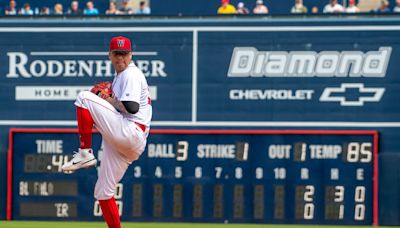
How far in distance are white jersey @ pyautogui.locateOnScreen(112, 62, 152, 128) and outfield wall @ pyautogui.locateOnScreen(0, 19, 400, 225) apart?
4823 millimetres

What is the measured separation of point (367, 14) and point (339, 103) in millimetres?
1331

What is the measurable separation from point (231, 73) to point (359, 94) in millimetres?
1850

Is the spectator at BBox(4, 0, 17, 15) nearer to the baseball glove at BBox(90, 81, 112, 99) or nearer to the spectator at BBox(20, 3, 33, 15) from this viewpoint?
the spectator at BBox(20, 3, 33, 15)

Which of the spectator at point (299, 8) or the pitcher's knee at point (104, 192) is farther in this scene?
the spectator at point (299, 8)

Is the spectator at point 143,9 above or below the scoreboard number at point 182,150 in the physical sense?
above

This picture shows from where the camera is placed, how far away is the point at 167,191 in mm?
15062

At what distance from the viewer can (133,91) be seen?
1000 cm

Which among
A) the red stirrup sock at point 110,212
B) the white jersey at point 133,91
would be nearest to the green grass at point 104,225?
the red stirrup sock at point 110,212

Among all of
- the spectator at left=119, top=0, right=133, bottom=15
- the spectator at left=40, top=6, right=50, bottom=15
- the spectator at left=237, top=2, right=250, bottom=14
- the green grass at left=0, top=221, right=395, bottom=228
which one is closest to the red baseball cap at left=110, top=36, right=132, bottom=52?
the green grass at left=0, top=221, right=395, bottom=228

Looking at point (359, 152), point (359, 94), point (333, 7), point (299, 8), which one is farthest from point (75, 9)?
point (359, 152)

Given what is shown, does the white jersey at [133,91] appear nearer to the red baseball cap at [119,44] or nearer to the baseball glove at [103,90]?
the baseball glove at [103,90]

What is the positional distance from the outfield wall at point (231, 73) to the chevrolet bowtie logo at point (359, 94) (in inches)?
0.6

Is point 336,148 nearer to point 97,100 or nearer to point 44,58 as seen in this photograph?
point 44,58

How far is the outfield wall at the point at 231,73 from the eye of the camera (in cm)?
1490
